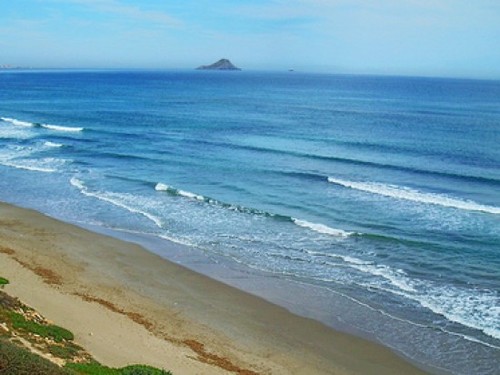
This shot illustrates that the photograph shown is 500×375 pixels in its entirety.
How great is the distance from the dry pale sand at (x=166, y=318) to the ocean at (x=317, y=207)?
4.14 feet

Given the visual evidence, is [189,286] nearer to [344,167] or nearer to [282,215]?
[282,215]

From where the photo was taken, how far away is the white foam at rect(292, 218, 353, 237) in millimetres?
30172

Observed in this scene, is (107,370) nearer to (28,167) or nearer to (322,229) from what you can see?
(322,229)

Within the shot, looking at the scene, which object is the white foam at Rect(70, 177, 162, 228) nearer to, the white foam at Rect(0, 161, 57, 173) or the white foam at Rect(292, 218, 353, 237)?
the white foam at Rect(0, 161, 57, 173)

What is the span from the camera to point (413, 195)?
37.6 metres

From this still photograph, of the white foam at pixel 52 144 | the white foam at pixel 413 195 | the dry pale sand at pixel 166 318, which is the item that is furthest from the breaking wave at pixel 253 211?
the white foam at pixel 52 144

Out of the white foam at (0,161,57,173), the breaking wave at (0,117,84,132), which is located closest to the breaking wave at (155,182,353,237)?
the white foam at (0,161,57,173)

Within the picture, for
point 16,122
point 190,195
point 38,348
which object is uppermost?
point 16,122

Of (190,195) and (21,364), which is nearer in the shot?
(21,364)

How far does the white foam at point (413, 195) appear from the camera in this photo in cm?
3441

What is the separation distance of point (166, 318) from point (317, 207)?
16725 mm

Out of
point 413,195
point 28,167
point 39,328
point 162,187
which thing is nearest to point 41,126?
point 28,167

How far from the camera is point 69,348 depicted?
15.6 m

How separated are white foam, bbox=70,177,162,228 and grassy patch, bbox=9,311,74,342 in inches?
603
